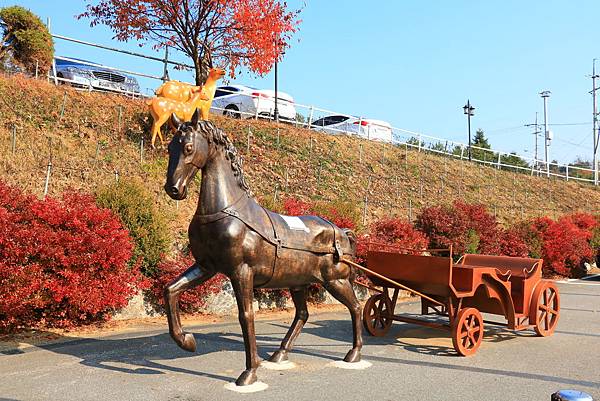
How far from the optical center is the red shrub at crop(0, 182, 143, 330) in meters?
6.97

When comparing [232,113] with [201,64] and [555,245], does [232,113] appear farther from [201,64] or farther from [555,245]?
[555,245]

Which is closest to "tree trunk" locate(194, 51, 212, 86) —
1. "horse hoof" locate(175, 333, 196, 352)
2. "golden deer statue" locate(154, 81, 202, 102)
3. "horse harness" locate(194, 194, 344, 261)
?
"golden deer statue" locate(154, 81, 202, 102)

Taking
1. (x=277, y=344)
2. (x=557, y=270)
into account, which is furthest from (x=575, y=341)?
(x=557, y=270)

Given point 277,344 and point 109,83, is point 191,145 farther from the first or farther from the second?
point 109,83

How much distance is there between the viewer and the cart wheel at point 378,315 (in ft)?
25.2

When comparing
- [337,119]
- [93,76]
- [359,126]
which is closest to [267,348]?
[93,76]

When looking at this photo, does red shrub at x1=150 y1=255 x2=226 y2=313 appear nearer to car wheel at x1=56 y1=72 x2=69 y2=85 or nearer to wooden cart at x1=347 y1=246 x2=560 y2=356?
wooden cart at x1=347 y1=246 x2=560 y2=356

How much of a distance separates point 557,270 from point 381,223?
7233 millimetres

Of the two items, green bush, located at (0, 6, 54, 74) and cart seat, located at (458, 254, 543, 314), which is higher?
green bush, located at (0, 6, 54, 74)

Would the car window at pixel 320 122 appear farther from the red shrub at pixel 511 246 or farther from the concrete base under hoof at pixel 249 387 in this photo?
the concrete base under hoof at pixel 249 387

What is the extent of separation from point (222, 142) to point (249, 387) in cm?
233

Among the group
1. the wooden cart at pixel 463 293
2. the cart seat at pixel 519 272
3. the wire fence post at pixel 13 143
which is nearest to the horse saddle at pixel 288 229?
the wooden cart at pixel 463 293

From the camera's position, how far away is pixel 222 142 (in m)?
5.31

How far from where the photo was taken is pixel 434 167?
2528 centimetres
